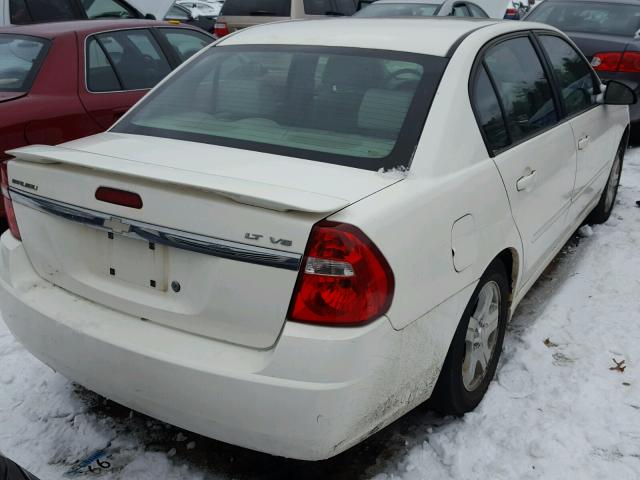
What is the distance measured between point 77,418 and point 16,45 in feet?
10.9

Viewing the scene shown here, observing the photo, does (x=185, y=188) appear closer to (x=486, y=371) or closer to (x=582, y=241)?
(x=486, y=371)

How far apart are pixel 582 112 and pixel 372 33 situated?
1.65 m

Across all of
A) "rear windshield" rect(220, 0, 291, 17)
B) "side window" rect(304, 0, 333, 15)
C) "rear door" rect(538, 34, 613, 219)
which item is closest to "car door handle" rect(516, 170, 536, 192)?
"rear door" rect(538, 34, 613, 219)

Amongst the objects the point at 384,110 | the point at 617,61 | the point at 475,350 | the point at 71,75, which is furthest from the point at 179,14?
the point at 475,350

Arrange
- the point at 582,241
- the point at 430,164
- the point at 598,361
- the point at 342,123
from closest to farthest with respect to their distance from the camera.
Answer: the point at 430,164 → the point at 342,123 → the point at 598,361 → the point at 582,241

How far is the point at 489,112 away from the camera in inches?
113

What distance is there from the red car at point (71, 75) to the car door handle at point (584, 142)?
10.6 ft

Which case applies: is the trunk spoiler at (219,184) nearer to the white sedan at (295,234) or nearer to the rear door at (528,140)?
the white sedan at (295,234)

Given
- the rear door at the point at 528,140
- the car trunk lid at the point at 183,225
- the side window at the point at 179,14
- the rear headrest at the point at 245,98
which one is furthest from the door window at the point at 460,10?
the car trunk lid at the point at 183,225

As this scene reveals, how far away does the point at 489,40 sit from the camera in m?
3.04

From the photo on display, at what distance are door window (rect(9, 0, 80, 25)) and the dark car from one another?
18.2 ft

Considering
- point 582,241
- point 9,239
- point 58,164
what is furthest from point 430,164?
point 582,241

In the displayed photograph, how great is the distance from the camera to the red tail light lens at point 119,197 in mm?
2197

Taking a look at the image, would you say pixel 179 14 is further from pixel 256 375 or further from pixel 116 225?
pixel 256 375
